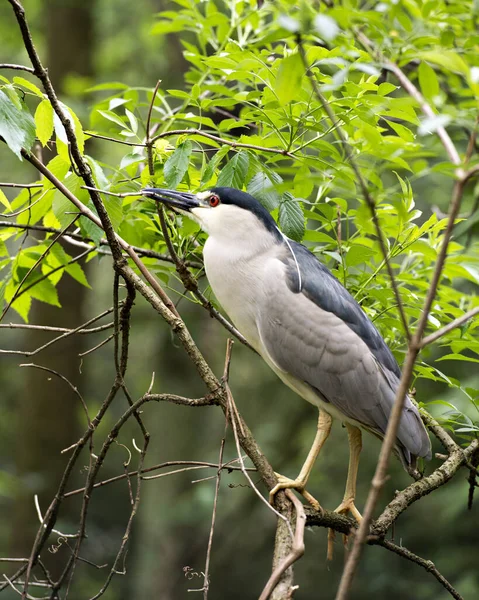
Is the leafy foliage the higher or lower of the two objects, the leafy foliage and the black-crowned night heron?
the higher

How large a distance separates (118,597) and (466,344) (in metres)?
8.33

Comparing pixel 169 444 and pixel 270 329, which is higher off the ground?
pixel 270 329

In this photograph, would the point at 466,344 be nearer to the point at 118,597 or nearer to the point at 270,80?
the point at 270,80

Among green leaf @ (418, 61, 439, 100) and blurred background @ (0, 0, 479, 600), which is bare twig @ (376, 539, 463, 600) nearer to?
green leaf @ (418, 61, 439, 100)

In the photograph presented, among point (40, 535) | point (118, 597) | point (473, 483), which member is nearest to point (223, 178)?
point (40, 535)

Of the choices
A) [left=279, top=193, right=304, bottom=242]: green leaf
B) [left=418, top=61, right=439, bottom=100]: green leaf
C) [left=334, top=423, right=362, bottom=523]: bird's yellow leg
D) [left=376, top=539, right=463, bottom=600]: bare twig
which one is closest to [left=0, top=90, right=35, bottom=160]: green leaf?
[left=279, top=193, right=304, bottom=242]: green leaf

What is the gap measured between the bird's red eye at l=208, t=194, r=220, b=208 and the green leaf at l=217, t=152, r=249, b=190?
0.15 m

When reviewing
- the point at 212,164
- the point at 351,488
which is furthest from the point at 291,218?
the point at 351,488

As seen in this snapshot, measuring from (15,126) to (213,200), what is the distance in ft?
2.62

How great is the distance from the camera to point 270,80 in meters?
2.12

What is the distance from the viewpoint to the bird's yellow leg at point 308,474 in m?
2.08

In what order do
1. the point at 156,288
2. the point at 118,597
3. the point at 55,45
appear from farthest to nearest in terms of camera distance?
the point at 118,597 < the point at 55,45 < the point at 156,288

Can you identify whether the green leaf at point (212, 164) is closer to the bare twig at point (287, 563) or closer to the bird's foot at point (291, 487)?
the bird's foot at point (291, 487)

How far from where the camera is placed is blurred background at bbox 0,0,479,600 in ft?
22.8
